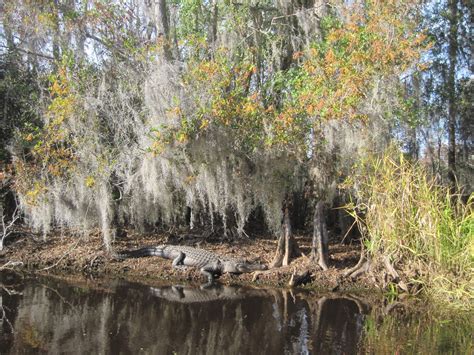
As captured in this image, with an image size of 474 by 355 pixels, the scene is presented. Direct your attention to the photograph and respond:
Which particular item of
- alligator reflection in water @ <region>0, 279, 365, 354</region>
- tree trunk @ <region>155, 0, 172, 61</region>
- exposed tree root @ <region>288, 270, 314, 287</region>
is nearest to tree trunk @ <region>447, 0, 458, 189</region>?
exposed tree root @ <region>288, 270, 314, 287</region>

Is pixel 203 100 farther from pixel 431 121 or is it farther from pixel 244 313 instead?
pixel 431 121

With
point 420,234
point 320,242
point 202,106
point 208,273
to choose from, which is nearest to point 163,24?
point 202,106

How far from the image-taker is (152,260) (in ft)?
33.5

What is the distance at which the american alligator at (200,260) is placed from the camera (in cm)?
950

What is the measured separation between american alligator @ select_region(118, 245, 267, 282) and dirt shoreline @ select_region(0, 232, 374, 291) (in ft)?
0.48

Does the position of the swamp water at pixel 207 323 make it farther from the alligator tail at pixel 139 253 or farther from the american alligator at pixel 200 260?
the alligator tail at pixel 139 253

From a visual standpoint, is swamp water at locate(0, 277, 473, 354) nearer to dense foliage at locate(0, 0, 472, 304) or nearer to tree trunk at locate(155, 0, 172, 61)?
dense foliage at locate(0, 0, 472, 304)

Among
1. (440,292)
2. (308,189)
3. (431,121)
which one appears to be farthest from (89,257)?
(431,121)

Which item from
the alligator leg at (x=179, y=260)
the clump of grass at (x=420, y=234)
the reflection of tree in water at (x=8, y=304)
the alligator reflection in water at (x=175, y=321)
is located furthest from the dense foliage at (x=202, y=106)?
the alligator reflection in water at (x=175, y=321)

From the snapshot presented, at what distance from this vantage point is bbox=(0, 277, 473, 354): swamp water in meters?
5.53

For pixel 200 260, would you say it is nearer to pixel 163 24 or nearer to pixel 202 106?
pixel 202 106

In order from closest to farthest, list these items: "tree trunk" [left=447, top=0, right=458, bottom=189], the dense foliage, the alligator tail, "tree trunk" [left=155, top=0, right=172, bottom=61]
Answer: the dense foliage → "tree trunk" [left=155, top=0, right=172, bottom=61] → the alligator tail → "tree trunk" [left=447, top=0, right=458, bottom=189]

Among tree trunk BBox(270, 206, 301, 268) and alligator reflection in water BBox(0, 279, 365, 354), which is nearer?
alligator reflection in water BBox(0, 279, 365, 354)

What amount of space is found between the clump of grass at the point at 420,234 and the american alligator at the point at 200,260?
2680 mm
